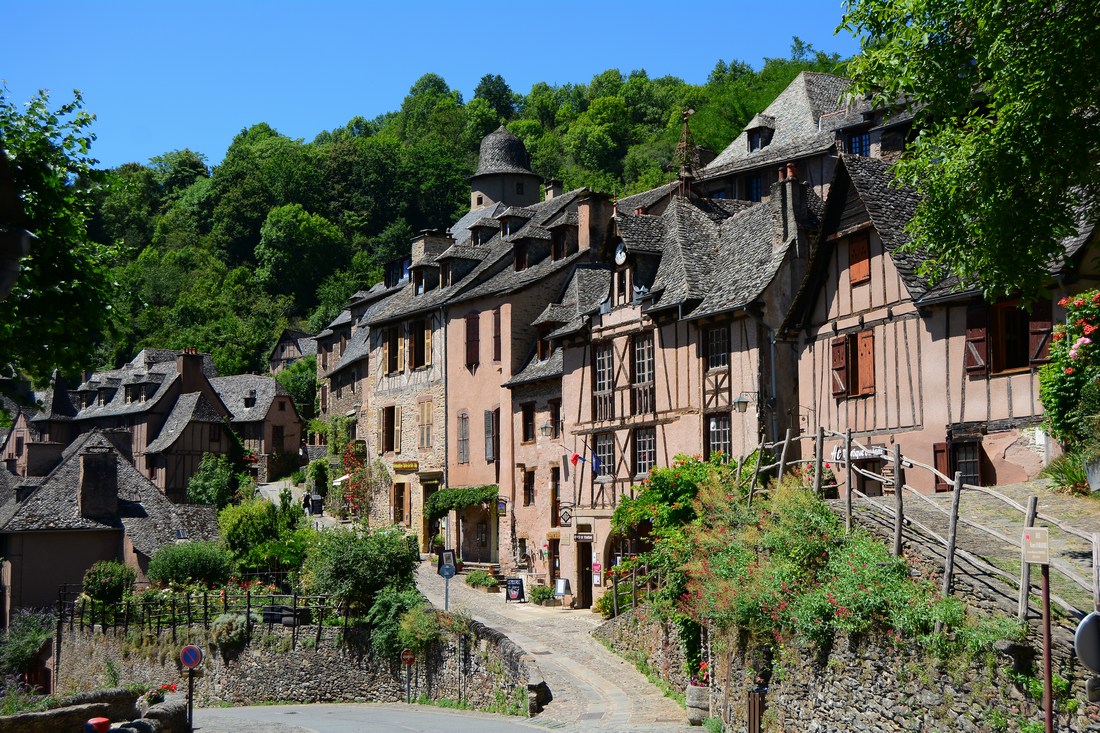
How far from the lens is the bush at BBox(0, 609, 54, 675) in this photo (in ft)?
135

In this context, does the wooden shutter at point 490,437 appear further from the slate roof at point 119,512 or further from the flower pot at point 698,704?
the flower pot at point 698,704

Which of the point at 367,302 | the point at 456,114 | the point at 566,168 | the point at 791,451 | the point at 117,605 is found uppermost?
the point at 456,114

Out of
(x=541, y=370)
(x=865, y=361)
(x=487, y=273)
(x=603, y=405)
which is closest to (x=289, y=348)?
(x=487, y=273)

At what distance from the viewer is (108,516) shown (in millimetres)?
47188

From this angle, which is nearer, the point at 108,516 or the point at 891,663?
the point at 891,663

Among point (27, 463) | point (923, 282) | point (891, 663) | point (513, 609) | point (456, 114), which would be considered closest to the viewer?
point (891, 663)

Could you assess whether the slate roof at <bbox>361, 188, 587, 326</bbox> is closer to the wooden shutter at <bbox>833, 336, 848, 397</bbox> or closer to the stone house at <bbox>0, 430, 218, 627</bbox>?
the stone house at <bbox>0, 430, 218, 627</bbox>

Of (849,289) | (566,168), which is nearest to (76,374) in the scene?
(849,289)

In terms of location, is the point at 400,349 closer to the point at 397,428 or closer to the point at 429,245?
the point at 397,428

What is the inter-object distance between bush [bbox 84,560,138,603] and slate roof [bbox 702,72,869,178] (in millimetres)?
24760

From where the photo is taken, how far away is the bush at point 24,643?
4109 cm

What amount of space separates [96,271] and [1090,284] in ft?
52.7

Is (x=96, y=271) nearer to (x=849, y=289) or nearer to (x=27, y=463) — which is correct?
(x=849, y=289)

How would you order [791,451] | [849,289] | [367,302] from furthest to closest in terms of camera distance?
[367,302], [791,451], [849,289]
